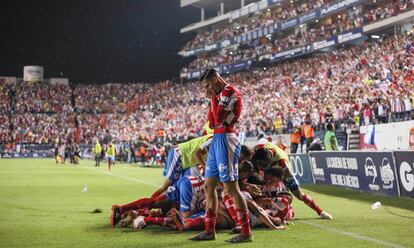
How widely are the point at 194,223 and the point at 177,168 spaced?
5.34ft

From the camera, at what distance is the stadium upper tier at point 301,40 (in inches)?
1663

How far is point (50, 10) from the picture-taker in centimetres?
7538

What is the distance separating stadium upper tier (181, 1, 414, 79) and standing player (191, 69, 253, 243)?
3447 centimetres

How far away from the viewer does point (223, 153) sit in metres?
6.78

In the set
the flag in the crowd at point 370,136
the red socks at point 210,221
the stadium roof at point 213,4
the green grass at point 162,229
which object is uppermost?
the stadium roof at point 213,4

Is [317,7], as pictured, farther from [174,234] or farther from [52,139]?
[174,234]

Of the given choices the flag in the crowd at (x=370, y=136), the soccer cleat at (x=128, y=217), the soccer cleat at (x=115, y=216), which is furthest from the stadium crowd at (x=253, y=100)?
the soccer cleat at (x=115, y=216)

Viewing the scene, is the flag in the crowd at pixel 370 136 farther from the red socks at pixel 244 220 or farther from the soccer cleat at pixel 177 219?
the red socks at pixel 244 220

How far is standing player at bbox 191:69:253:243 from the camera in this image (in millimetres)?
6797

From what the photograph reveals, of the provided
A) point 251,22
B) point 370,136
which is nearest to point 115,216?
point 370,136

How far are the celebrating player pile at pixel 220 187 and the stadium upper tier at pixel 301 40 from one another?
108 feet

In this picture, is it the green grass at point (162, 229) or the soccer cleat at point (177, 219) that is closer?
the green grass at point (162, 229)

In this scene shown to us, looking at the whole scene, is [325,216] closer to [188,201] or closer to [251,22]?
[188,201]

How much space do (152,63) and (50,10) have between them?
15.8 meters
